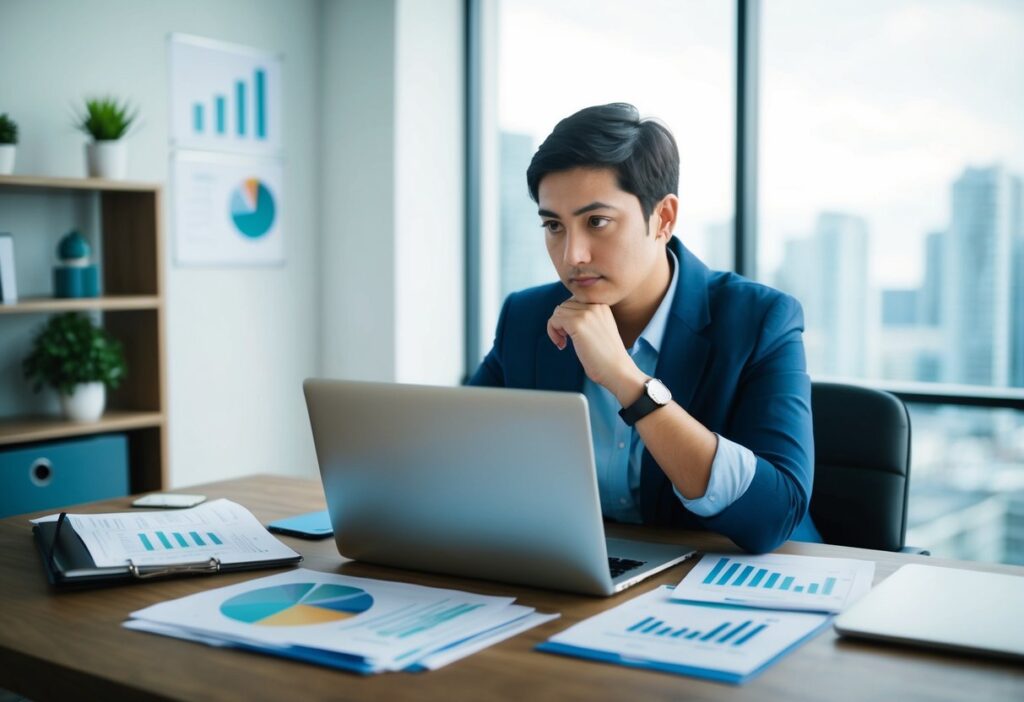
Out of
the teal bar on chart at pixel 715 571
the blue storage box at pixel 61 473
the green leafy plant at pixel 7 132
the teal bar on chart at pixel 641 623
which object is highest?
the green leafy plant at pixel 7 132

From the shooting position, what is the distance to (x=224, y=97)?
3688mm

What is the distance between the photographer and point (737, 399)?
162 cm

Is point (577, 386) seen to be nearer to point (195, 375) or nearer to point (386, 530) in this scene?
point (386, 530)

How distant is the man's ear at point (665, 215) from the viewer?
171 cm

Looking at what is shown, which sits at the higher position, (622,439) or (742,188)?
(742,188)

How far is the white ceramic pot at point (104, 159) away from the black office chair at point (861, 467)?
219cm

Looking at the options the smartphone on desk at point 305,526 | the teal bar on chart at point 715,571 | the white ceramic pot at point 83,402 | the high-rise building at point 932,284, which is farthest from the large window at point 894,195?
the white ceramic pot at point 83,402

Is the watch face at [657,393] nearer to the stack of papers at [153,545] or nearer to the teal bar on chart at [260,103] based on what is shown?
the stack of papers at [153,545]

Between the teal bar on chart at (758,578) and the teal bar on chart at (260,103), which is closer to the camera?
the teal bar on chart at (758,578)

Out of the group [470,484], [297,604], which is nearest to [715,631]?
[470,484]

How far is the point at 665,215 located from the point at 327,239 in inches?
100

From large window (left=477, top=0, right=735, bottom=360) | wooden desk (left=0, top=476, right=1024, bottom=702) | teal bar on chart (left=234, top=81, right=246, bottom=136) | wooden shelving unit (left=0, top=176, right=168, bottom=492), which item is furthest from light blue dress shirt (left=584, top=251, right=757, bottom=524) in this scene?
teal bar on chart (left=234, top=81, right=246, bottom=136)

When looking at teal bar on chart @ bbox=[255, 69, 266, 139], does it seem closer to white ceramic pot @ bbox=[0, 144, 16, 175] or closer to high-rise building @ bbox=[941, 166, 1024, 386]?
white ceramic pot @ bbox=[0, 144, 16, 175]

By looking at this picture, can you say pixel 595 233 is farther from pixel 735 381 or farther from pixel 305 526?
pixel 305 526
